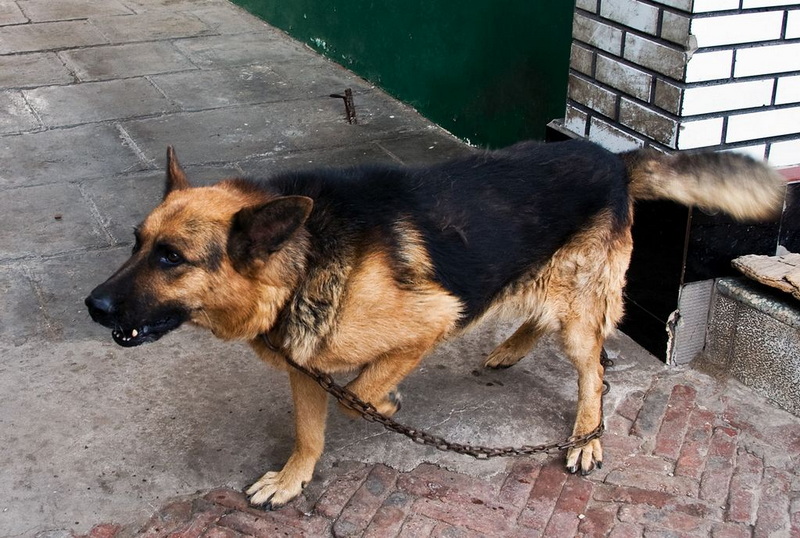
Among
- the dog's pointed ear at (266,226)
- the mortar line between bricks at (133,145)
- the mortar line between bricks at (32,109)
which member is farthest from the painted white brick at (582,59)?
the mortar line between bricks at (32,109)

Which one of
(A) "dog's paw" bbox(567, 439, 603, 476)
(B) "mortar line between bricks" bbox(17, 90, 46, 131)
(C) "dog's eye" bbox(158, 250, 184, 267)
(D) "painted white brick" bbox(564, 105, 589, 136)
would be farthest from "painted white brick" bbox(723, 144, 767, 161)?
(B) "mortar line between bricks" bbox(17, 90, 46, 131)

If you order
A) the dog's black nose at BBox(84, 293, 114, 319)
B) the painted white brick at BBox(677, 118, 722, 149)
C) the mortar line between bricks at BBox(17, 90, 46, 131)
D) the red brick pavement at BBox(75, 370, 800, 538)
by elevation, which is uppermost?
the painted white brick at BBox(677, 118, 722, 149)

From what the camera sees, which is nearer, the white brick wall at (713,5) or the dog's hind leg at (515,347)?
the white brick wall at (713,5)

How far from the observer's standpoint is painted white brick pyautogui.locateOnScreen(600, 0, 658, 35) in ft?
14.5

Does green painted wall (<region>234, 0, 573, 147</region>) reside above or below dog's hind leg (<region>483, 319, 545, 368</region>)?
above

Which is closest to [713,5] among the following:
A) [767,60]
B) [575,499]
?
[767,60]

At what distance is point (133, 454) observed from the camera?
409 centimetres

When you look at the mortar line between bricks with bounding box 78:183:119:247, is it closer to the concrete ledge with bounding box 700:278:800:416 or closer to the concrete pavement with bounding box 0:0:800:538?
the concrete pavement with bounding box 0:0:800:538

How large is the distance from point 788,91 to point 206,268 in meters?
2.99

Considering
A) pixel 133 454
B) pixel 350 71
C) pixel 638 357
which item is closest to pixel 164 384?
pixel 133 454

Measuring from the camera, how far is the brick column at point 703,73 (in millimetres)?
4262

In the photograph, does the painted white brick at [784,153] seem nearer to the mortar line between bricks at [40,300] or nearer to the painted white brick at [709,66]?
the painted white brick at [709,66]

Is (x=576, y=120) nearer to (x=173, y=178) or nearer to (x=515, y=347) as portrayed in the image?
(x=515, y=347)

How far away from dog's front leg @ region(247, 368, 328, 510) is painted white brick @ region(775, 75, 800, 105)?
2.65 metres
